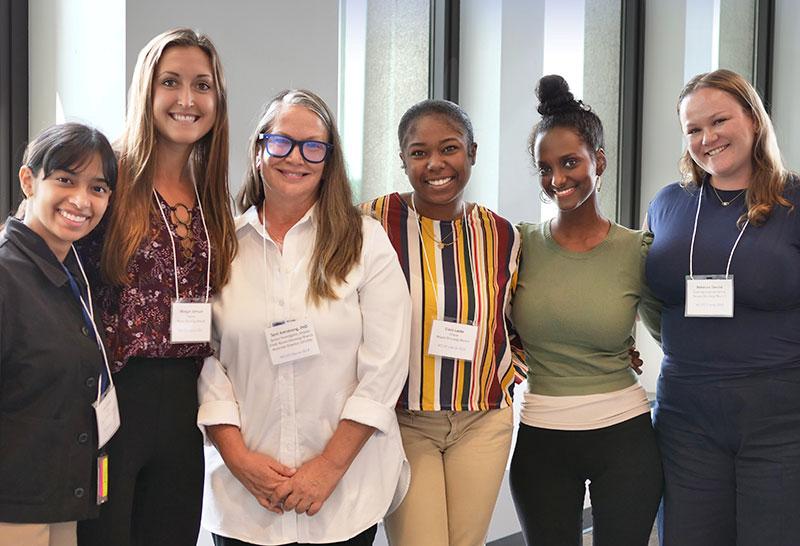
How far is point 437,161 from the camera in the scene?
2.33 meters

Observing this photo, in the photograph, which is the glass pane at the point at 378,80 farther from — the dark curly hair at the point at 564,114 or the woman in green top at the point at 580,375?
the woman in green top at the point at 580,375

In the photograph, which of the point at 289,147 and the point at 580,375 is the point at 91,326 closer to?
the point at 289,147

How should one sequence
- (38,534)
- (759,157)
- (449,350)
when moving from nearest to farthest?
(38,534)
(449,350)
(759,157)

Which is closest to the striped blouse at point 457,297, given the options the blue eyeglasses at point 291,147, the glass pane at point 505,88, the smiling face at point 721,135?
the blue eyeglasses at point 291,147

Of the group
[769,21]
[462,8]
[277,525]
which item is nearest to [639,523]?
[277,525]

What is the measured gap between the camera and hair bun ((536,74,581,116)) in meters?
2.50

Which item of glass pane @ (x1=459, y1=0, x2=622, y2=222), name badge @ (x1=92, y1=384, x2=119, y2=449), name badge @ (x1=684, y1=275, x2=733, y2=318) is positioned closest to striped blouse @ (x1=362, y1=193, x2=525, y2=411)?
name badge @ (x1=684, y1=275, x2=733, y2=318)

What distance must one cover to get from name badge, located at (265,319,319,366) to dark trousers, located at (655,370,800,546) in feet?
3.46

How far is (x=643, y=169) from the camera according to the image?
538 cm

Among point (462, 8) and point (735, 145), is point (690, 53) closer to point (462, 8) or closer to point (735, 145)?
point (462, 8)

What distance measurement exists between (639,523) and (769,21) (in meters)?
4.86

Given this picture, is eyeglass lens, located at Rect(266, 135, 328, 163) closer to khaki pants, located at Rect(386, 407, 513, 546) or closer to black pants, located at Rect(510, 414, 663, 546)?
khaki pants, located at Rect(386, 407, 513, 546)

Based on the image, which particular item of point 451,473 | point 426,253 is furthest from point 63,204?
point 451,473

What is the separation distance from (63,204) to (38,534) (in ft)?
2.21
